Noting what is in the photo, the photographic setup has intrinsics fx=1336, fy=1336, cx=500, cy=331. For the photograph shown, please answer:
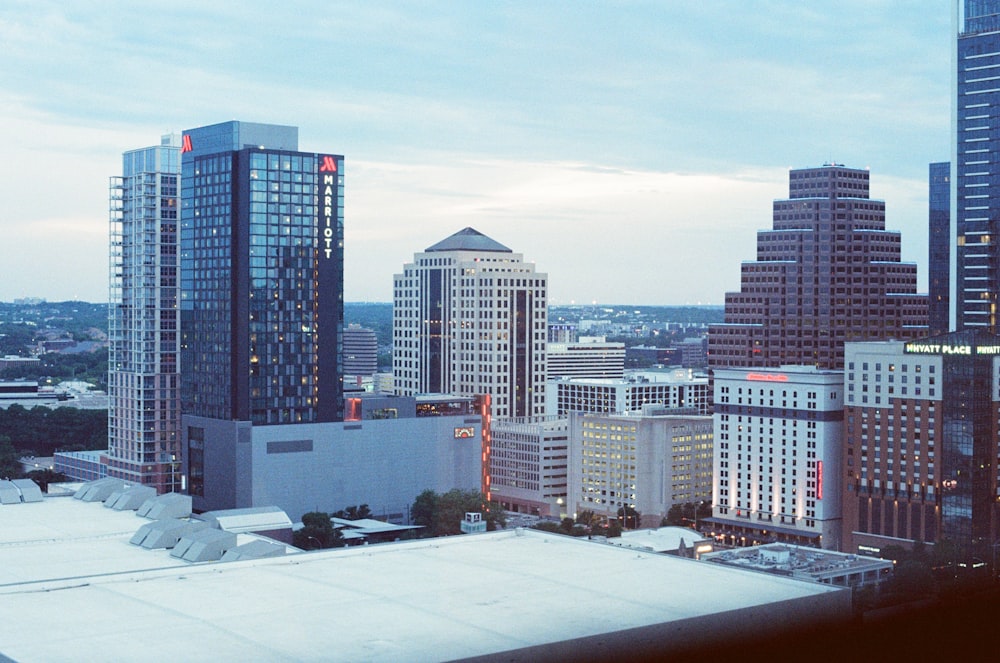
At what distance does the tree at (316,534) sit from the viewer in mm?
71688

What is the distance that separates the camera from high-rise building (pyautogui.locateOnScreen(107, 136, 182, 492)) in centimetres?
9025

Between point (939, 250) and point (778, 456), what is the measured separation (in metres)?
44.9

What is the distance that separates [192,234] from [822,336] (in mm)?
55995

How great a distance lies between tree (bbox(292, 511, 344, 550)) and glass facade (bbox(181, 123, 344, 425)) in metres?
10.5

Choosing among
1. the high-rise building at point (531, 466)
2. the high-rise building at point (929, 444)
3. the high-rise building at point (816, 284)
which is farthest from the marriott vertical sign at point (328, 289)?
the high-rise building at point (816, 284)

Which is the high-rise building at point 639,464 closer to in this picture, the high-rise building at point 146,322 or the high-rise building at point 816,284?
the high-rise building at point 816,284

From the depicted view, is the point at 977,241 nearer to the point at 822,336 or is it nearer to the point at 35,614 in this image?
the point at 822,336

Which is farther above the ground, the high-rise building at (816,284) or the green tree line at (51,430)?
the high-rise building at (816,284)

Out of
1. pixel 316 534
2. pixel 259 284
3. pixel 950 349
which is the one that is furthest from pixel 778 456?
pixel 259 284

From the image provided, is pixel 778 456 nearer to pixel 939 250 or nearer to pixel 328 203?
pixel 328 203

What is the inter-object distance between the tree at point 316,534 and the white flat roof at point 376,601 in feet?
99.6

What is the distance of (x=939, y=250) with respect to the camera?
125 meters

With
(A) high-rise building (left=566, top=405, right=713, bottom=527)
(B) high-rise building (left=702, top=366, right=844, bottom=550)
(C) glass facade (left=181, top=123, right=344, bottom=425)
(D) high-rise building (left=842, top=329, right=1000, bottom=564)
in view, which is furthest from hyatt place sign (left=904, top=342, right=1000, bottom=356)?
(C) glass facade (left=181, top=123, right=344, bottom=425)

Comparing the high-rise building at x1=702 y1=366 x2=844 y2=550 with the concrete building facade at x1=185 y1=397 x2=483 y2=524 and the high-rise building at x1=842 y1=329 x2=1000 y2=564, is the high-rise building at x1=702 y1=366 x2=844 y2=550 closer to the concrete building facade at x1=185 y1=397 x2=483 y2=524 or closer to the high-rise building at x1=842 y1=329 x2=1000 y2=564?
the high-rise building at x1=842 y1=329 x2=1000 y2=564
